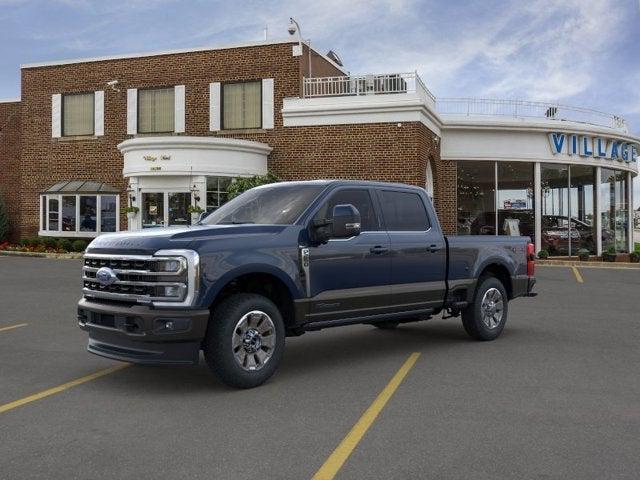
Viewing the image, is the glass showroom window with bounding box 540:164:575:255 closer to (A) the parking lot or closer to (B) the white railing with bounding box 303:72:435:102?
(B) the white railing with bounding box 303:72:435:102

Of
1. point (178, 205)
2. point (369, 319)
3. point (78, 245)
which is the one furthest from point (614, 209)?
point (369, 319)

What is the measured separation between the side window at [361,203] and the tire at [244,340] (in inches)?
60.6

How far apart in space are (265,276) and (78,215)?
2265 centimetres

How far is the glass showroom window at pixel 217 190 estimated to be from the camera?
78.4 ft

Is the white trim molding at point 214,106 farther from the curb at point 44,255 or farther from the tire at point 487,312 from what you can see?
the tire at point 487,312

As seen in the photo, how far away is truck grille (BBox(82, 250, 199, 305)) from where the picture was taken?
19.4 feet

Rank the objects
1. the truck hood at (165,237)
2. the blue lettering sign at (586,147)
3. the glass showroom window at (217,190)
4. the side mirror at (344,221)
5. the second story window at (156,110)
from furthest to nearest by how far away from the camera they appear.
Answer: the blue lettering sign at (586,147) < the second story window at (156,110) < the glass showroom window at (217,190) < the side mirror at (344,221) < the truck hood at (165,237)

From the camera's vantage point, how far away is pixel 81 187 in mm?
27328

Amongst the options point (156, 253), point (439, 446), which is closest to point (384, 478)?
point (439, 446)

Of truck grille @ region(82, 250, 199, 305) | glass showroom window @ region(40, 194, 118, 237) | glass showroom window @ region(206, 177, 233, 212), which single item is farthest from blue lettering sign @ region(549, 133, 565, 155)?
truck grille @ region(82, 250, 199, 305)

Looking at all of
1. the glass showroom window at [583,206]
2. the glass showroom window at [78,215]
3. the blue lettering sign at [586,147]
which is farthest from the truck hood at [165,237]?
the blue lettering sign at [586,147]

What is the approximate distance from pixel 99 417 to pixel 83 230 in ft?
75.3

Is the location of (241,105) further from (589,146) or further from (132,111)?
(589,146)

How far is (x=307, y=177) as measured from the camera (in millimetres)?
24641
